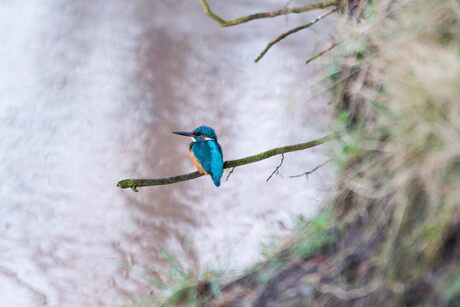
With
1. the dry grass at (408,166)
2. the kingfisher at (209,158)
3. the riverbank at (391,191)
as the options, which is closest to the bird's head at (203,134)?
the kingfisher at (209,158)

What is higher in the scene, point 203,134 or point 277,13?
point 277,13

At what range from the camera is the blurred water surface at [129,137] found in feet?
9.07

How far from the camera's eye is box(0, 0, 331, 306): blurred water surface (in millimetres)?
2766

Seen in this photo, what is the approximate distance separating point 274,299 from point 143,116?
2.03 meters

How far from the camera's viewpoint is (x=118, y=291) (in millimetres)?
2689

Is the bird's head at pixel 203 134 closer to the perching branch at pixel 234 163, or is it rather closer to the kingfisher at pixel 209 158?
the kingfisher at pixel 209 158

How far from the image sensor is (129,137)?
3.26 meters

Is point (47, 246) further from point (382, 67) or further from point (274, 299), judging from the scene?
point (382, 67)

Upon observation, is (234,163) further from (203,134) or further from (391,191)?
(391,191)

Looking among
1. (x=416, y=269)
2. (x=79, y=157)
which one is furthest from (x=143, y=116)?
(x=416, y=269)

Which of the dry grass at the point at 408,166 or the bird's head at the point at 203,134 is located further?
the bird's head at the point at 203,134

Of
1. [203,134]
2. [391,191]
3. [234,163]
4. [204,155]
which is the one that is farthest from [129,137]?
[391,191]

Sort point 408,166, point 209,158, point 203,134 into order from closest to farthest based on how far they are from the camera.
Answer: point 408,166, point 209,158, point 203,134

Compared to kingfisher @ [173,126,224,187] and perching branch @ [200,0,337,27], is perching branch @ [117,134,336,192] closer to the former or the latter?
kingfisher @ [173,126,224,187]
